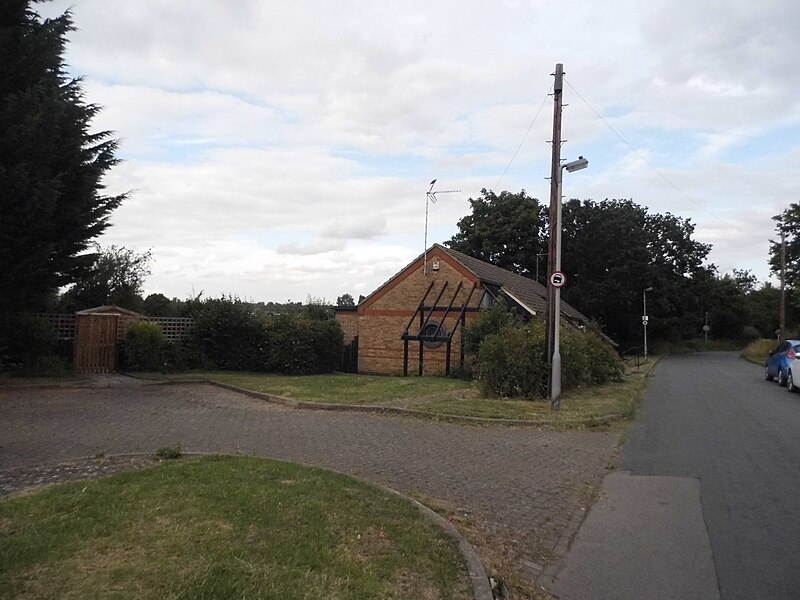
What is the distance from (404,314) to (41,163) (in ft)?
48.1

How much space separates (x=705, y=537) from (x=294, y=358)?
59.0 feet

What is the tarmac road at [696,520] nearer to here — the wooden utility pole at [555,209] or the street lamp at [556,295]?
the street lamp at [556,295]

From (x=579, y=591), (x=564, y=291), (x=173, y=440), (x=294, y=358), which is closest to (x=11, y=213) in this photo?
(x=173, y=440)

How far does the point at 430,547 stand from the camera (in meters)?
5.04

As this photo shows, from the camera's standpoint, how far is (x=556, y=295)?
14695mm

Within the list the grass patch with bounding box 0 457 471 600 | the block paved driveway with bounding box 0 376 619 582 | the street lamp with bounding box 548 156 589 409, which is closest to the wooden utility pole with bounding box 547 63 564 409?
the street lamp with bounding box 548 156 589 409

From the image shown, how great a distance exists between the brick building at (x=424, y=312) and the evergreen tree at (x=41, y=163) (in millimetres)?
12068

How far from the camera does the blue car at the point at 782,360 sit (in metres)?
20.4

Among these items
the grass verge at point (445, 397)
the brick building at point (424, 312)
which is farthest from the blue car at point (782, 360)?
the brick building at point (424, 312)

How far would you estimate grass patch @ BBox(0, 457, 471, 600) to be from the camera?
4.07 metres

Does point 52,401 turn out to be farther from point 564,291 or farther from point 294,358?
point 564,291

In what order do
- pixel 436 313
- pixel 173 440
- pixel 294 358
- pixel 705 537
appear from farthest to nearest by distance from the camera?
pixel 436 313 → pixel 294 358 → pixel 173 440 → pixel 705 537

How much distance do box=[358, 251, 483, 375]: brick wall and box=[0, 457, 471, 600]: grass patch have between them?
19.3m

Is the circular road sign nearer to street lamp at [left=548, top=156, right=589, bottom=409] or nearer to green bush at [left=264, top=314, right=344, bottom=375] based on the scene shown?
street lamp at [left=548, top=156, right=589, bottom=409]
